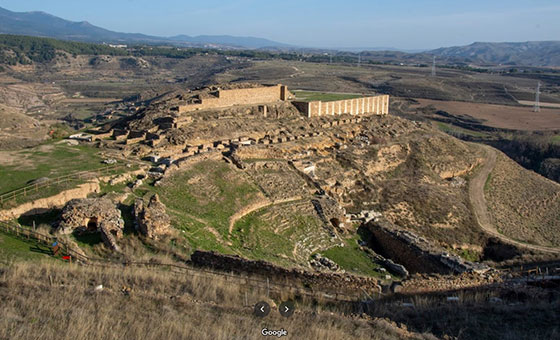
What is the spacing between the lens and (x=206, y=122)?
108 ft

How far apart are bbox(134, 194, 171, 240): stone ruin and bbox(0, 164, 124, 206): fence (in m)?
3.75

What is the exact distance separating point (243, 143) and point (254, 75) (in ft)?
270

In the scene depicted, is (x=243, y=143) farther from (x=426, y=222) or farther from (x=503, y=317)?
(x=503, y=317)

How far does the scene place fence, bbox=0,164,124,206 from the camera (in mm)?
16297

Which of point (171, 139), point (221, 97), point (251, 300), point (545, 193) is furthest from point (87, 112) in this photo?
point (251, 300)

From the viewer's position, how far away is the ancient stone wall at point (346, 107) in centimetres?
4225

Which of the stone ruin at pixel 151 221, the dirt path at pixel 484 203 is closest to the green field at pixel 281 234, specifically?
the stone ruin at pixel 151 221

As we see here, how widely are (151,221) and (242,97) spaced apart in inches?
979

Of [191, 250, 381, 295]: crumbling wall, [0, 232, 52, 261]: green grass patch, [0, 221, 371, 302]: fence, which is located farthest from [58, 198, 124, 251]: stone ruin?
[191, 250, 381, 295]: crumbling wall

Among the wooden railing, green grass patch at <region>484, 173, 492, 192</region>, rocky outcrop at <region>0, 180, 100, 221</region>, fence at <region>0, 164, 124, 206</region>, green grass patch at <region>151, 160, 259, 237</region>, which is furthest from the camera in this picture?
green grass patch at <region>484, 173, 492, 192</region>

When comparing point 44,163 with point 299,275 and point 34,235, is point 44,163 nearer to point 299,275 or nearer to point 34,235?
point 34,235

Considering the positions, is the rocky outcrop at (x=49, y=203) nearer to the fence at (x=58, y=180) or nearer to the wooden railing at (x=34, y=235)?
the fence at (x=58, y=180)

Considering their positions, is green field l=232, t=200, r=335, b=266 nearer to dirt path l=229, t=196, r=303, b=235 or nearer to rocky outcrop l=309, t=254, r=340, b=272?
dirt path l=229, t=196, r=303, b=235

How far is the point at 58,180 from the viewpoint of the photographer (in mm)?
18578
